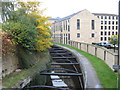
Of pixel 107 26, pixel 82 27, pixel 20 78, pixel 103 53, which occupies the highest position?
pixel 107 26

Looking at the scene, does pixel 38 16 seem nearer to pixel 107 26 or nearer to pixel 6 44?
pixel 6 44

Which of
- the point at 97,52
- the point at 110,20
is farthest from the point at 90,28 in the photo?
the point at 97,52

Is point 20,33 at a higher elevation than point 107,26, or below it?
below

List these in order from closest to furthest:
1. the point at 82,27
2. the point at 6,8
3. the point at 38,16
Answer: the point at 6,8, the point at 38,16, the point at 82,27

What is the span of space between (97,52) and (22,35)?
938 cm

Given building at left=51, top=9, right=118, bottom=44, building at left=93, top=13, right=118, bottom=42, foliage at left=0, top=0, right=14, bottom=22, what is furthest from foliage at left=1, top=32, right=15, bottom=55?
building at left=93, top=13, right=118, bottom=42

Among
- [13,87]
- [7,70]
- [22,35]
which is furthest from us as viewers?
[22,35]

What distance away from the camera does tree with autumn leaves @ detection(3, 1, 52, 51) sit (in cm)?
1109

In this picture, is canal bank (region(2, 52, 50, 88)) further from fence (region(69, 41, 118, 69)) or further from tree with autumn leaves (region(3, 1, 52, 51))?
fence (region(69, 41, 118, 69))

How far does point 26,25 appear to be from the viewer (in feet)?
40.9

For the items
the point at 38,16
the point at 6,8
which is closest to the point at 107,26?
the point at 38,16

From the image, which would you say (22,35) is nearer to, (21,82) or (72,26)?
(21,82)

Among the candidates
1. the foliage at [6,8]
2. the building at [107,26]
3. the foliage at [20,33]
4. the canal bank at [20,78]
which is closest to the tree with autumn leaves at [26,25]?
the foliage at [20,33]

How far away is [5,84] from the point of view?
8.40 meters
